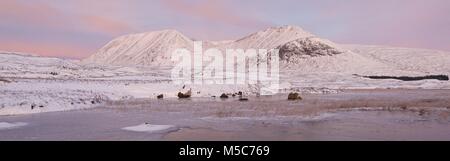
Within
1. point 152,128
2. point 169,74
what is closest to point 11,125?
point 152,128

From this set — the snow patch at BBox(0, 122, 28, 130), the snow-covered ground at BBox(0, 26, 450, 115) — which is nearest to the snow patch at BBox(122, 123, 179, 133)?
the snow patch at BBox(0, 122, 28, 130)

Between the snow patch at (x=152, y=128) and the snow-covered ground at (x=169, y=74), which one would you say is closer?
the snow patch at (x=152, y=128)

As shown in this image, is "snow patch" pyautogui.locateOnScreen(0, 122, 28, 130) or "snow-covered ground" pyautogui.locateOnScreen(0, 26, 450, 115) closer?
"snow patch" pyautogui.locateOnScreen(0, 122, 28, 130)

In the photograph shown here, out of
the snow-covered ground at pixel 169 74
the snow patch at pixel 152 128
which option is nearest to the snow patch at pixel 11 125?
the snow patch at pixel 152 128

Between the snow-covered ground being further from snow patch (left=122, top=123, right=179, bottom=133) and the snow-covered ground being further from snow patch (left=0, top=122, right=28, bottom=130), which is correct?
snow patch (left=122, top=123, right=179, bottom=133)

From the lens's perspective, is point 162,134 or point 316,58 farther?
point 316,58

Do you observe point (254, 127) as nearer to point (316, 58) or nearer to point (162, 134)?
point (162, 134)

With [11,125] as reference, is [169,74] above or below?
above

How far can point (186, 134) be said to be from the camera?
17812 mm

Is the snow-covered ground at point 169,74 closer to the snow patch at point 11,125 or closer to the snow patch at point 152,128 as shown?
the snow patch at point 11,125

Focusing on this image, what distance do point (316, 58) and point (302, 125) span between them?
437 ft

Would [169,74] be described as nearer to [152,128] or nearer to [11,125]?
[11,125]

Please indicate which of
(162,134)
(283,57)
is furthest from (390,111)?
(283,57)
